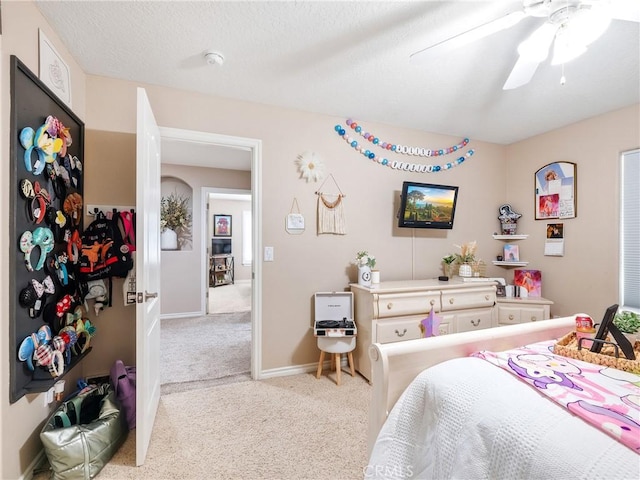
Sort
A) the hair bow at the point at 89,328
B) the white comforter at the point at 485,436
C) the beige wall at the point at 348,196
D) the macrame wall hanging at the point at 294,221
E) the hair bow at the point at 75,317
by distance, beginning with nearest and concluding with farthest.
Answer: the white comforter at the point at 485,436
the hair bow at the point at 75,317
the hair bow at the point at 89,328
the beige wall at the point at 348,196
the macrame wall hanging at the point at 294,221

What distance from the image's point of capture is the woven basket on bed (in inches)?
45.6

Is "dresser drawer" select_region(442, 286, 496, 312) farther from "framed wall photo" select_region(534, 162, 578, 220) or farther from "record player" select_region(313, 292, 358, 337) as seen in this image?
"framed wall photo" select_region(534, 162, 578, 220)

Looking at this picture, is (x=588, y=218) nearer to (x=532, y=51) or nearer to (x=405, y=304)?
(x=405, y=304)

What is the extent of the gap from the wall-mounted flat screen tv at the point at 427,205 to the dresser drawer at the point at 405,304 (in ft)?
2.47

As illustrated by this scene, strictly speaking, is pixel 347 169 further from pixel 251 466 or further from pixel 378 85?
pixel 251 466

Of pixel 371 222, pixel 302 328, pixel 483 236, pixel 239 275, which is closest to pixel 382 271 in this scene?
pixel 371 222

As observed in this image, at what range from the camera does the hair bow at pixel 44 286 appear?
4.94 feet

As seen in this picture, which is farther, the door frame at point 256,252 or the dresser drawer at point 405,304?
the door frame at point 256,252

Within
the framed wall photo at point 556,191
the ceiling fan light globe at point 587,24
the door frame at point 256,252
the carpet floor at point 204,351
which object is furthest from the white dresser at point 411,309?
the ceiling fan light globe at point 587,24

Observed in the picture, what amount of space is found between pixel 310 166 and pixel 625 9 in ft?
6.66

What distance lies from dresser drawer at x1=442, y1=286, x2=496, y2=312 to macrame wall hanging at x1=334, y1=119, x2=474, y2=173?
130 cm

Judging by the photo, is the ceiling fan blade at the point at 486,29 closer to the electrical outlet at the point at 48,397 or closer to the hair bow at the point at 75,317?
the hair bow at the point at 75,317

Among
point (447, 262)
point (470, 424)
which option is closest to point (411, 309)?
point (447, 262)

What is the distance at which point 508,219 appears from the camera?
3449 millimetres
